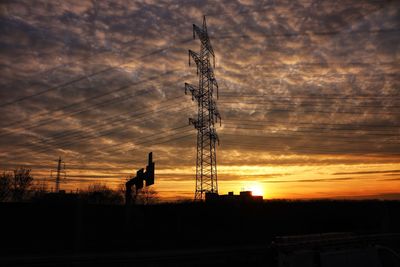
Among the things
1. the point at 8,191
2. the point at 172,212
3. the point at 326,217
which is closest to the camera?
the point at 172,212

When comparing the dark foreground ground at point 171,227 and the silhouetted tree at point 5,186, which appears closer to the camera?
the dark foreground ground at point 171,227

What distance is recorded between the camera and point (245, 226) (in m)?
30.3

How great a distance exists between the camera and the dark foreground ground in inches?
817

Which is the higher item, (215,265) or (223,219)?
(223,219)

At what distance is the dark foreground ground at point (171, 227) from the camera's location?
20750 millimetres

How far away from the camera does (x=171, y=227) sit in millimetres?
28047

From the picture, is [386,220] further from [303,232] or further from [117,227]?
[117,227]

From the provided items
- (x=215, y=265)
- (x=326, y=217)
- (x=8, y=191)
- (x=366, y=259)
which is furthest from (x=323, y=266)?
(x=8, y=191)

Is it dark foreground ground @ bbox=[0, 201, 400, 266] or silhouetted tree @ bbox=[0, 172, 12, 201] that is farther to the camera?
silhouetted tree @ bbox=[0, 172, 12, 201]

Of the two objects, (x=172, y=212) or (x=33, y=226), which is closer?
(x=33, y=226)

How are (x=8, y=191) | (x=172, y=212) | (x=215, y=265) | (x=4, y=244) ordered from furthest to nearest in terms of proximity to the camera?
(x=8, y=191)
(x=172, y=212)
(x=4, y=244)
(x=215, y=265)

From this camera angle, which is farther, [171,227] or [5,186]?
[5,186]

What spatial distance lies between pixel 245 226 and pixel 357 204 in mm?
11027

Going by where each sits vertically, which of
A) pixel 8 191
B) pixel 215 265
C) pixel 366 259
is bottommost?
pixel 215 265
